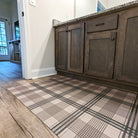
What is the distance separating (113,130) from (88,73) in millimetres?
887

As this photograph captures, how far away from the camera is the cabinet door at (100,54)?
1123 mm

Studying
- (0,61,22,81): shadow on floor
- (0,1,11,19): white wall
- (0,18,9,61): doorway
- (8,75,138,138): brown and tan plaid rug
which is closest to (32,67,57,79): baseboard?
(0,61,22,81): shadow on floor

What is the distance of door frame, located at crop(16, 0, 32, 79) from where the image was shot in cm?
136

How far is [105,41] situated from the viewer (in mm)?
1152

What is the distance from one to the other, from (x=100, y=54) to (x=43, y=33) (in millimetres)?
1055

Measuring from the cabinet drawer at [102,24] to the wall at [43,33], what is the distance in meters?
0.78

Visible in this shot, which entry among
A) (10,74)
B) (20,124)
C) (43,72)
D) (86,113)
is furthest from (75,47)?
(10,74)

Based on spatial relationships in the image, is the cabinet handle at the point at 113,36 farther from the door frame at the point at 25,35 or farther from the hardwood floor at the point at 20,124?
the door frame at the point at 25,35

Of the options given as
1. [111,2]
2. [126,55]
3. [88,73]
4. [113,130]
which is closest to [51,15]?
[88,73]

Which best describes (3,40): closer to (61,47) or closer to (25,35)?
(25,35)

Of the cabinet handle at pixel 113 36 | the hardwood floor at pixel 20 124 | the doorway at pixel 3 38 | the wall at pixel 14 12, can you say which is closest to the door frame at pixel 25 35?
the hardwood floor at pixel 20 124

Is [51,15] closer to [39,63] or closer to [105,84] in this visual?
[39,63]

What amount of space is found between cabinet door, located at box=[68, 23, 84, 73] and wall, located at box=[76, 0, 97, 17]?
114cm

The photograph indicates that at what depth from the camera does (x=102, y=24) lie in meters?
1.14
